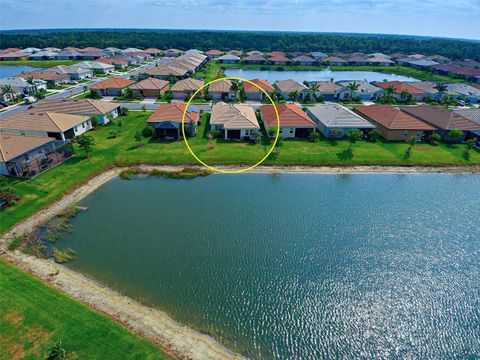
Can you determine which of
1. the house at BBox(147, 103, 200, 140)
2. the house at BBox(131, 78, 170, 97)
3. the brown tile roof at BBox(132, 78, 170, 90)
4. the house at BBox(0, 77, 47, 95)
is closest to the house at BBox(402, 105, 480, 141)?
the house at BBox(147, 103, 200, 140)

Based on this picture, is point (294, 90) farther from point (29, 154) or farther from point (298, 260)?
point (29, 154)

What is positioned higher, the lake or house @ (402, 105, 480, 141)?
the lake

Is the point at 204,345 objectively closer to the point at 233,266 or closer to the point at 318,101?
the point at 233,266

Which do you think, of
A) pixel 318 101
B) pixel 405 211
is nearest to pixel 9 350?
pixel 405 211

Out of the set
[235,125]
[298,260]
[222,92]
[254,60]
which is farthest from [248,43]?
[298,260]

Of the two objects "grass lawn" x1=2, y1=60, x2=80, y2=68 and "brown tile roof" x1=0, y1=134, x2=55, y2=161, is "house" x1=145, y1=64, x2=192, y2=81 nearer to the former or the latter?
"grass lawn" x1=2, y1=60, x2=80, y2=68

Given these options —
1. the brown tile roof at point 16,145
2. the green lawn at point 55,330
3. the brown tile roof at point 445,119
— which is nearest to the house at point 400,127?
the brown tile roof at point 445,119
